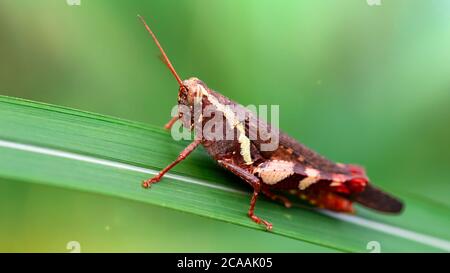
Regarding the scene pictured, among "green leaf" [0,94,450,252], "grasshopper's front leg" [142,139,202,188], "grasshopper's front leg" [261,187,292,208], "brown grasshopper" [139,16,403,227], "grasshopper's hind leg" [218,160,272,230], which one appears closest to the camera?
"green leaf" [0,94,450,252]

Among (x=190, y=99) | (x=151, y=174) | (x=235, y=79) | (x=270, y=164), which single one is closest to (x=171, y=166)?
(x=151, y=174)

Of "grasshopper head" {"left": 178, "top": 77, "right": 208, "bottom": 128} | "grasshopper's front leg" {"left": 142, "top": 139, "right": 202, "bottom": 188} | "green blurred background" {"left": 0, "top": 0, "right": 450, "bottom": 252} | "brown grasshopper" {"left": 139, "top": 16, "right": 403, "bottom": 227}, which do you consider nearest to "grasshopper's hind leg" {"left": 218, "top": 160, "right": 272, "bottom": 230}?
"brown grasshopper" {"left": 139, "top": 16, "right": 403, "bottom": 227}

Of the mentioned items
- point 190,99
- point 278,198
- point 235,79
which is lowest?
point 278,198

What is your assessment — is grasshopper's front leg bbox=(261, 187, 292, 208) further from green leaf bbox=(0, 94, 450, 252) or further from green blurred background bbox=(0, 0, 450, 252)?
green blurred background bbox=(0, 0, 450, 252)

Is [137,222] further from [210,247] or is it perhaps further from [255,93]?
[255,93]

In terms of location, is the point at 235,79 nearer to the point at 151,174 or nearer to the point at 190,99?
the point at 190,99
